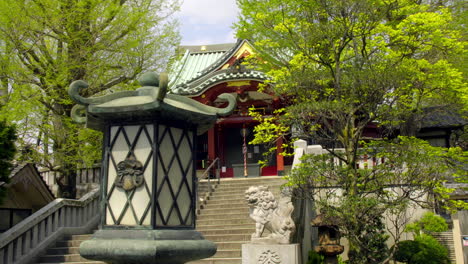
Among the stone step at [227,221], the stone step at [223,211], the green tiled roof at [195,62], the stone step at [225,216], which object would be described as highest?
the green tiled roof at [195,62]

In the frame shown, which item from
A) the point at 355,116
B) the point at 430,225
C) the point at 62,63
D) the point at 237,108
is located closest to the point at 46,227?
the point at 62,63

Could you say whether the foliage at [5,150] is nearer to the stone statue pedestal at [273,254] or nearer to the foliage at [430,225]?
the stone statue pedestal at [273,254]

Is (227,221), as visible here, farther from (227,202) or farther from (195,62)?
(195,62)

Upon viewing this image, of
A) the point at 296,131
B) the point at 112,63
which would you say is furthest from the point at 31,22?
the point at 296,131

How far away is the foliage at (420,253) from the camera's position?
966 centimetres

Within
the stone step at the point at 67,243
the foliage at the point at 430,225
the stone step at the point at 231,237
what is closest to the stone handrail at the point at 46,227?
the stone step at the point at 67,243

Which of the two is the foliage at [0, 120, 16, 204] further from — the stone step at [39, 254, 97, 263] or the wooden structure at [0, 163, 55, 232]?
the wooden structure at [0, 163, 55, 232]

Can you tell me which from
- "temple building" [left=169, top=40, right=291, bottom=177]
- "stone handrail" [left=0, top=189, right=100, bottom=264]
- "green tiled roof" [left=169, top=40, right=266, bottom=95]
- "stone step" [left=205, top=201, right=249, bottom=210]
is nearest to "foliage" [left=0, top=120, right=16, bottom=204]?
"stone handrail" [left=0, top=189, right=100, bottom=264]

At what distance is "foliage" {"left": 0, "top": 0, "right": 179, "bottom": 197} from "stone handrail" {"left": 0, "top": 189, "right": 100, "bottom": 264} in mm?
1244

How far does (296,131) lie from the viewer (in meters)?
10.2

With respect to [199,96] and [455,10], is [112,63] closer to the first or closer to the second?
[199,96]

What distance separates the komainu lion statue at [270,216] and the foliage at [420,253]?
8.87 ft

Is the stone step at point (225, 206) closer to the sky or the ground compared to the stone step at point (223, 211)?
closer to the sky

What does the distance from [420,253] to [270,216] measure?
3.43 metres
